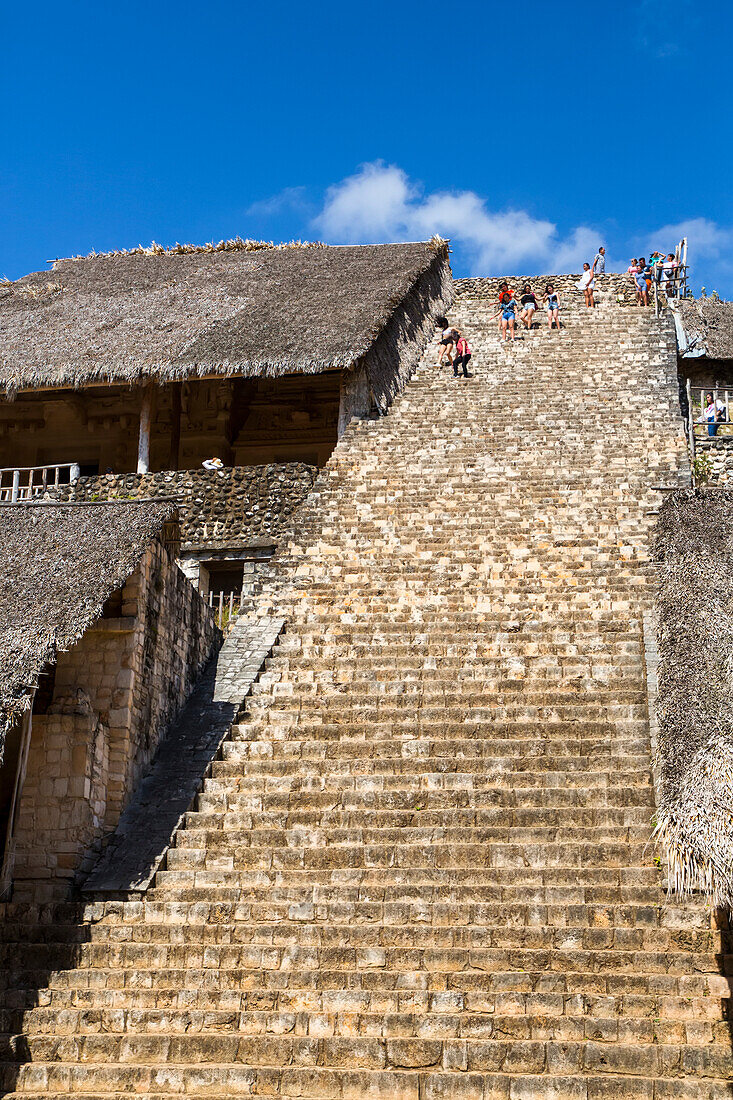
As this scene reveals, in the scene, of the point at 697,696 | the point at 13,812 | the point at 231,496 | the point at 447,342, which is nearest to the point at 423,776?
the point at 697,696

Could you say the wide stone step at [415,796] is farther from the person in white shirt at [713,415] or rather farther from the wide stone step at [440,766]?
the person in white shirt at [713,415]

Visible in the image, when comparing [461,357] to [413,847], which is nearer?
[413,847]

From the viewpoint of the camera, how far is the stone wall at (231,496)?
545 inches

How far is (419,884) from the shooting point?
7.56 meters

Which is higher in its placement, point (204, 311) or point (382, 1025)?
point (204, 311)

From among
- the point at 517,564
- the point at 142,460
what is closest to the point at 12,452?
the point at 142,460

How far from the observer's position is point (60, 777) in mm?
8711

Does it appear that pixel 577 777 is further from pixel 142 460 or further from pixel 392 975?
pixel 142 460

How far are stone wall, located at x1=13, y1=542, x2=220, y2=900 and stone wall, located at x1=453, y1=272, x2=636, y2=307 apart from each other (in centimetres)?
1260

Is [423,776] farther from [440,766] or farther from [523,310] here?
[523,310]

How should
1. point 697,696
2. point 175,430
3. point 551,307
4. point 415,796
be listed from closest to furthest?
point 697,696, point 415,796, point 175,430, point 551,307

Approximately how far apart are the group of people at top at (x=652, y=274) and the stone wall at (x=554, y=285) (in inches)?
18.9

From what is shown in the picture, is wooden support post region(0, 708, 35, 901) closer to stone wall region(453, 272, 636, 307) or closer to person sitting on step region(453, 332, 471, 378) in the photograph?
person sitting on step region(453, 332, 471, 378)

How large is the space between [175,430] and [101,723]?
30.9 feet
